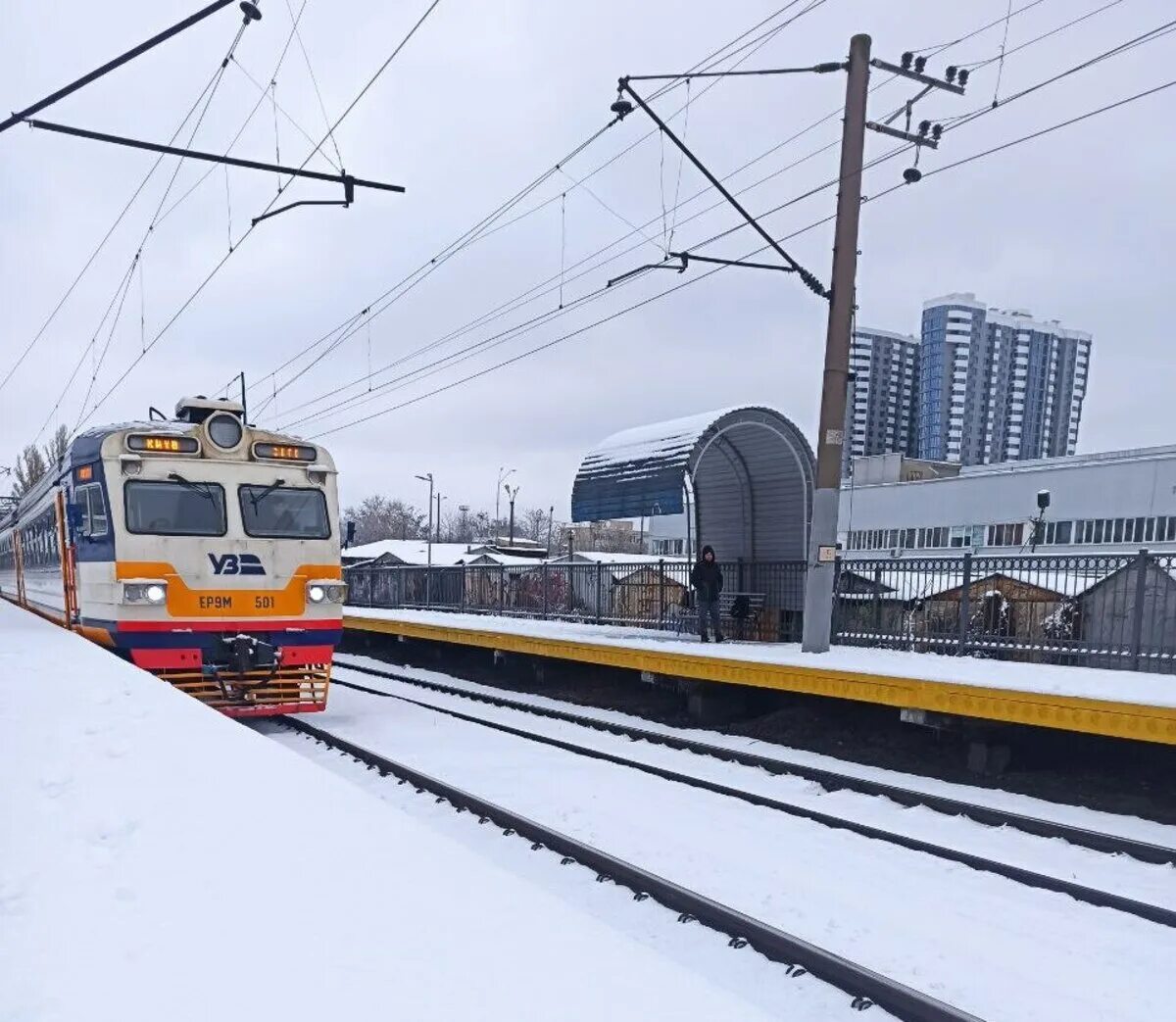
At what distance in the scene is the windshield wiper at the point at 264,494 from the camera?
1072cm

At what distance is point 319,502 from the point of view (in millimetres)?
11195

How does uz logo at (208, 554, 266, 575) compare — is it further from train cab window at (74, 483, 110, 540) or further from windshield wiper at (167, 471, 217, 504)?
train cab window at (74, 483, 110, 540)

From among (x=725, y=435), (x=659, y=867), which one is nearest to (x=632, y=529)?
(x=725, y=435)

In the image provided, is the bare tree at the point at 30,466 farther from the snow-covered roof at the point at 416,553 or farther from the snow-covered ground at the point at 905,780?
the snow-covered ground at the point at 905,780

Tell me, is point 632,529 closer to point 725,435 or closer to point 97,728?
point 725,435

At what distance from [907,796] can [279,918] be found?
626 cm

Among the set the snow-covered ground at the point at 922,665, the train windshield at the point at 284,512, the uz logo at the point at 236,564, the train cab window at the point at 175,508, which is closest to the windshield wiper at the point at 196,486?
the train cab window at the point at 175,508

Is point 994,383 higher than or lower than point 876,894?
higher

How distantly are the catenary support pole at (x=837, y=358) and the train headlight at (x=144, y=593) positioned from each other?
7402 millimetres

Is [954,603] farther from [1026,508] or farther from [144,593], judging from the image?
[1026,508]

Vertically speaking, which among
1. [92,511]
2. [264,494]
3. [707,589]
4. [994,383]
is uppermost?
[994,383]

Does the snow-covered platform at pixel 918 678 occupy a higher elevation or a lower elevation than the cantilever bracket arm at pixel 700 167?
lower

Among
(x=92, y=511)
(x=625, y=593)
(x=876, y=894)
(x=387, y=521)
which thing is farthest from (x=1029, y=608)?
(x=387, y=521)

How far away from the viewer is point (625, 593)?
1645 cm
